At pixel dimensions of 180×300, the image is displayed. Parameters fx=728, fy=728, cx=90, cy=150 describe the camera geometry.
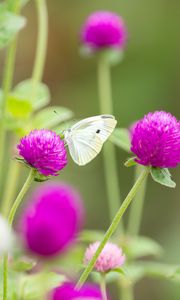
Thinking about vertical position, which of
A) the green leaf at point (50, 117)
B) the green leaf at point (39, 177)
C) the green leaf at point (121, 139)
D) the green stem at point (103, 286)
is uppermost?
the green leaf at point (39, 177)

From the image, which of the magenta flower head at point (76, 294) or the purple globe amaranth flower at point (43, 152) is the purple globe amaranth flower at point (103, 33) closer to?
the purple globe amaranth flower at point (43, 152)

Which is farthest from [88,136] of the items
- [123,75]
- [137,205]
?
[123,75]

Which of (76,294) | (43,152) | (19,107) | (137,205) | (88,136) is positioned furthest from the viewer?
(137,205)

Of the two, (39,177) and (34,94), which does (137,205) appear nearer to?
(34,94)

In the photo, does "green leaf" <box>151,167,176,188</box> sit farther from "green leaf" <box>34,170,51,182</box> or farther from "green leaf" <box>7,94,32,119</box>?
→ "green leaf" <box>7,94,32,119</box>

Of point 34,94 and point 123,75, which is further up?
point 34,94

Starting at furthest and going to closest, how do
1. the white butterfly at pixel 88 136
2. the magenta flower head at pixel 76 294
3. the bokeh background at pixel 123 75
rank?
the bokeh background at pixel 123 75 < the white butterfly at pixel 88 136 < the magenta flower head at pixel 76 294

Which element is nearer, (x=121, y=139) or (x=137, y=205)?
(x=121, y=139)

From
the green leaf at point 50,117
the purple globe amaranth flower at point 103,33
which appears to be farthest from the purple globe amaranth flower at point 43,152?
the purple globe amaranth flower at point 103,33
